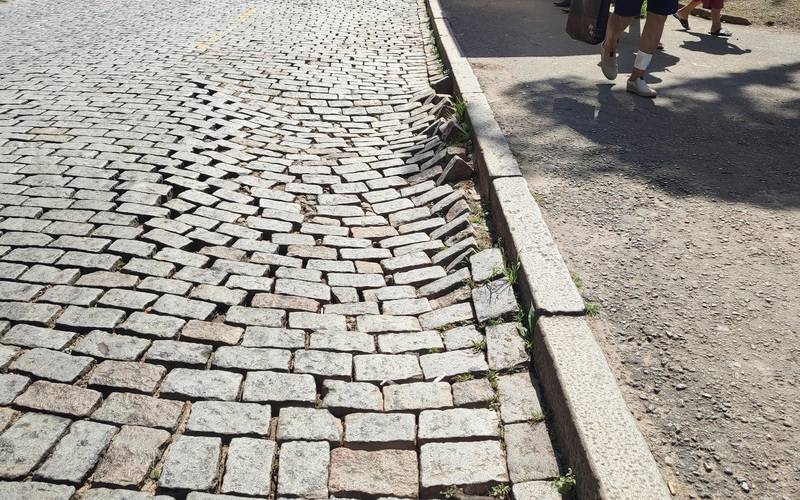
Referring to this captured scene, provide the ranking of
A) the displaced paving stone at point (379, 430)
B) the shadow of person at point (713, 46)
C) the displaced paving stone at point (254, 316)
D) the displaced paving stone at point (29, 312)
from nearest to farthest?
the displaced paving stone at point (379, 430)
the displaced paving stone at point (29, 312)
the displaced paving stone at point (254, 316)
the shadow of person at point (713, 46)

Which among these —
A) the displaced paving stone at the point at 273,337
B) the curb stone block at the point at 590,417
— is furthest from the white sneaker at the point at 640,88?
the displaced paving stone at the point at 273,337

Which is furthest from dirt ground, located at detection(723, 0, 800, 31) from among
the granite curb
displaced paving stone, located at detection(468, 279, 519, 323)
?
displaced paving stone, located at detection(468, 279, 519, 323)

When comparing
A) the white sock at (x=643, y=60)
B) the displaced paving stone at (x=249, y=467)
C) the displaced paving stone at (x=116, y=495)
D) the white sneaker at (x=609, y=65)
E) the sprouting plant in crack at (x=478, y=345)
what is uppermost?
the white sock at (x=643, y=60)

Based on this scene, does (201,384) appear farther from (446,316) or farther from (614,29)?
(614,29)

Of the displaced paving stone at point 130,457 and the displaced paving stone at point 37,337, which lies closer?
the displaced paving stone at point 130,457

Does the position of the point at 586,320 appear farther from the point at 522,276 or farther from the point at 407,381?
the point at 407,381

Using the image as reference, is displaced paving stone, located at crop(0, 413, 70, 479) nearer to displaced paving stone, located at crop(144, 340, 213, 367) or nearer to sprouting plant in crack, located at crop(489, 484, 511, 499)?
displaced paving stone, located at crop(144, 340, 213, 367)

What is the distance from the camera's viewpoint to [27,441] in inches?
98.0

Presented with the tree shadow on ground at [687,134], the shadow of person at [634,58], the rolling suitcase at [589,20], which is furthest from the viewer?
the shadow of person at [634,58]

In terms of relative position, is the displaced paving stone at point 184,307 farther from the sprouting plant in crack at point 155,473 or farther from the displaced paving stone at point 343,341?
the sprouting plant in crack at point 155,473

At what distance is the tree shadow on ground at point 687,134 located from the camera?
4.40 meters

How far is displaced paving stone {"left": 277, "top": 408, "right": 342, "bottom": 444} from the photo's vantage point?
262cm

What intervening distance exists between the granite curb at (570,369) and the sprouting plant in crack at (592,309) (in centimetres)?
8

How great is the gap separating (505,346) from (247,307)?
1299 millimetres
